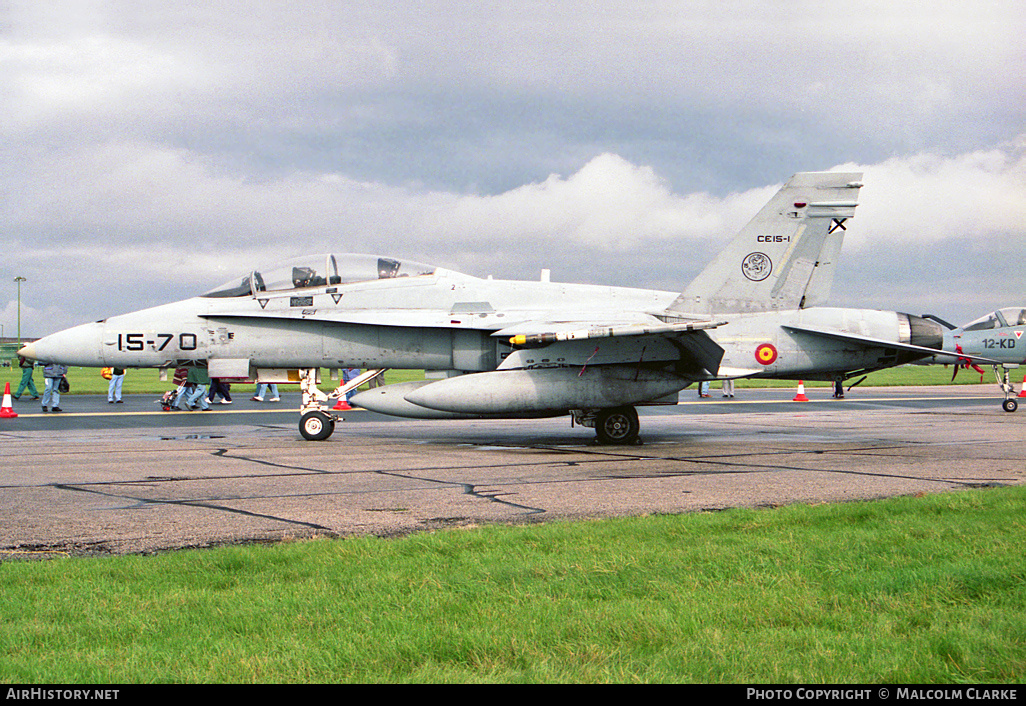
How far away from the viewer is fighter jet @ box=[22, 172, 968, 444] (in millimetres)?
14492

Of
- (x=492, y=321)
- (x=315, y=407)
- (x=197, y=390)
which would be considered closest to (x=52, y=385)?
(x=197, y=390)

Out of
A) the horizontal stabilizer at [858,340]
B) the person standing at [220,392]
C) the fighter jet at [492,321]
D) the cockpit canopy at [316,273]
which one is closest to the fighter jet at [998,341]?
the horizontal stabilizer at [858,340]

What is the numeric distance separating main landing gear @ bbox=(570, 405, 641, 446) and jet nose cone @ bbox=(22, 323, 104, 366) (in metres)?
8.09

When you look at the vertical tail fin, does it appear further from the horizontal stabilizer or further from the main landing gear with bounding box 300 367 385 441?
the main landing gear with bounding box 300 367 385 441

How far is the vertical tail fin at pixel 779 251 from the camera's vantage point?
1476 centimetres

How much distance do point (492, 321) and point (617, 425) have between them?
2.78 m

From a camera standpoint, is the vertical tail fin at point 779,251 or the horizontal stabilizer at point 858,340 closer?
the horizontal stabilizer at point 858,340

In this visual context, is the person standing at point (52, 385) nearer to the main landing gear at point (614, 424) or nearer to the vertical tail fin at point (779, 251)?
the main landing gear at point (614, 424)

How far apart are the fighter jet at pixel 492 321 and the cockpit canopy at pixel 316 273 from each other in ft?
0.06

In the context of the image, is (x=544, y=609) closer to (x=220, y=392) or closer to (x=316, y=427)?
(x=316, y=427)

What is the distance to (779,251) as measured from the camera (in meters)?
14.8

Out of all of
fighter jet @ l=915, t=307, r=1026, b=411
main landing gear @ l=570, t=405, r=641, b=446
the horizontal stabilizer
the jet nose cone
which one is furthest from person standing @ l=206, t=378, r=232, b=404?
fighter jet @ l=915, t=307, r=1026, b=411

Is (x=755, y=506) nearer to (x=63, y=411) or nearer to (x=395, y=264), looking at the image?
(x=395, y=264)

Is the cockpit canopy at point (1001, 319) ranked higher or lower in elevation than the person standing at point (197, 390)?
higher
